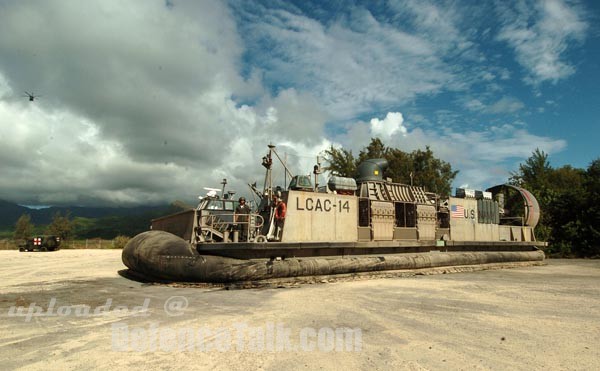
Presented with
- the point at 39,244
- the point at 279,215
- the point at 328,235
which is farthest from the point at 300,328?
the point at 39,244

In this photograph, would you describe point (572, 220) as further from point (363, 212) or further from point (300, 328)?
point (300, 328)

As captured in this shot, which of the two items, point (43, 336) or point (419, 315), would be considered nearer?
point (43, 336)

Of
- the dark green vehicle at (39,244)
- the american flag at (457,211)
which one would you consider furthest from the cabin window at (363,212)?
the dark green vehicle at (39,244)

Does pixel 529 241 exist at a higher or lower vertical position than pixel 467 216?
lower

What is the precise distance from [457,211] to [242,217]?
8.20 m

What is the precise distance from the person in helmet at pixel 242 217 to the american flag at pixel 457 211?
7.56 meters

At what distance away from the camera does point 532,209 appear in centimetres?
1611

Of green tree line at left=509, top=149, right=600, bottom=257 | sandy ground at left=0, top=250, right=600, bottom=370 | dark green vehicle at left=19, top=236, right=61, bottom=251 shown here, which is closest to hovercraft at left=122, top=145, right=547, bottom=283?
sandy ground at left=0, top=250, right=600, bottom=370

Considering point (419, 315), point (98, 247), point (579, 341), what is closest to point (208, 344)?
point (419, 315)

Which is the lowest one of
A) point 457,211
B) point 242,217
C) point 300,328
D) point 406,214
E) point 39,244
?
point 300,328

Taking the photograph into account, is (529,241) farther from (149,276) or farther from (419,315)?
(149,276)

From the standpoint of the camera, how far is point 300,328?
4711mm

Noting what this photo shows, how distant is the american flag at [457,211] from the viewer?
13.5 meters

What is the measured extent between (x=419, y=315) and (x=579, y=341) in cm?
189
